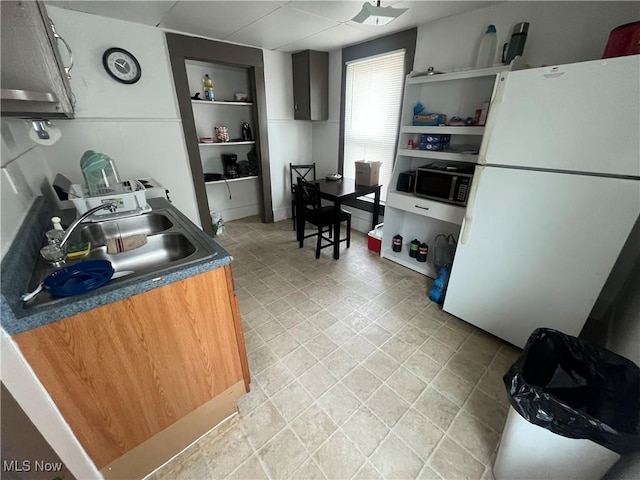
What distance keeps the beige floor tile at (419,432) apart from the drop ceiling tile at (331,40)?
3.23m

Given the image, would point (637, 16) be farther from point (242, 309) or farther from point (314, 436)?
point (242, 309)

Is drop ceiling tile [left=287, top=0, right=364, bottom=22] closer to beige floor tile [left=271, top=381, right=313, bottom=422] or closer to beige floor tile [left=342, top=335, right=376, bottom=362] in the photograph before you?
beige floor tile [left=342, top=335, right=376, bottom=362]

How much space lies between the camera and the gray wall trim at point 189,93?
8.95 feet

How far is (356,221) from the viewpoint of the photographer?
3.82m

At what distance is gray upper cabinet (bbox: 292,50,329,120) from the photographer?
3.38 meters

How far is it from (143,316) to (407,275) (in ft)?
7.70

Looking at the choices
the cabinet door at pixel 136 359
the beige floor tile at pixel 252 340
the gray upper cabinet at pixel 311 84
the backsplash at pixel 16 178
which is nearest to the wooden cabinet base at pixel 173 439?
the cabinet door at pixel 136 359

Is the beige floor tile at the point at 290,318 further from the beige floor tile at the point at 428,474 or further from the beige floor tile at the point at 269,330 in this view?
the beige floor tile at the point at 428,474

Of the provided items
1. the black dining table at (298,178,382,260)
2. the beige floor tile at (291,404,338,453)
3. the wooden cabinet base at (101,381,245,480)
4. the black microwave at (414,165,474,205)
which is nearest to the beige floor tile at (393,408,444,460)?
the beige floor tile at (291,404,338,453)

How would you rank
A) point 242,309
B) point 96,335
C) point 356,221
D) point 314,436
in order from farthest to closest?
point 356,221, point 242,309, point 314,436, point 96,335

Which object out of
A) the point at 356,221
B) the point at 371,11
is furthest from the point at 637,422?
the point at 356,221

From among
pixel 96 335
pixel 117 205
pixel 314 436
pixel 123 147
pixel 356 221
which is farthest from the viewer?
pixel 356 221

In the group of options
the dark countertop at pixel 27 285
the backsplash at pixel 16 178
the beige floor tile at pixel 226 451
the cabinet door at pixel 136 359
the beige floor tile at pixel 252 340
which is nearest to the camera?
the dark countertop at pixel 27 285

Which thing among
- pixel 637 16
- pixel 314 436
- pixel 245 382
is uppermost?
pixel 637 16
